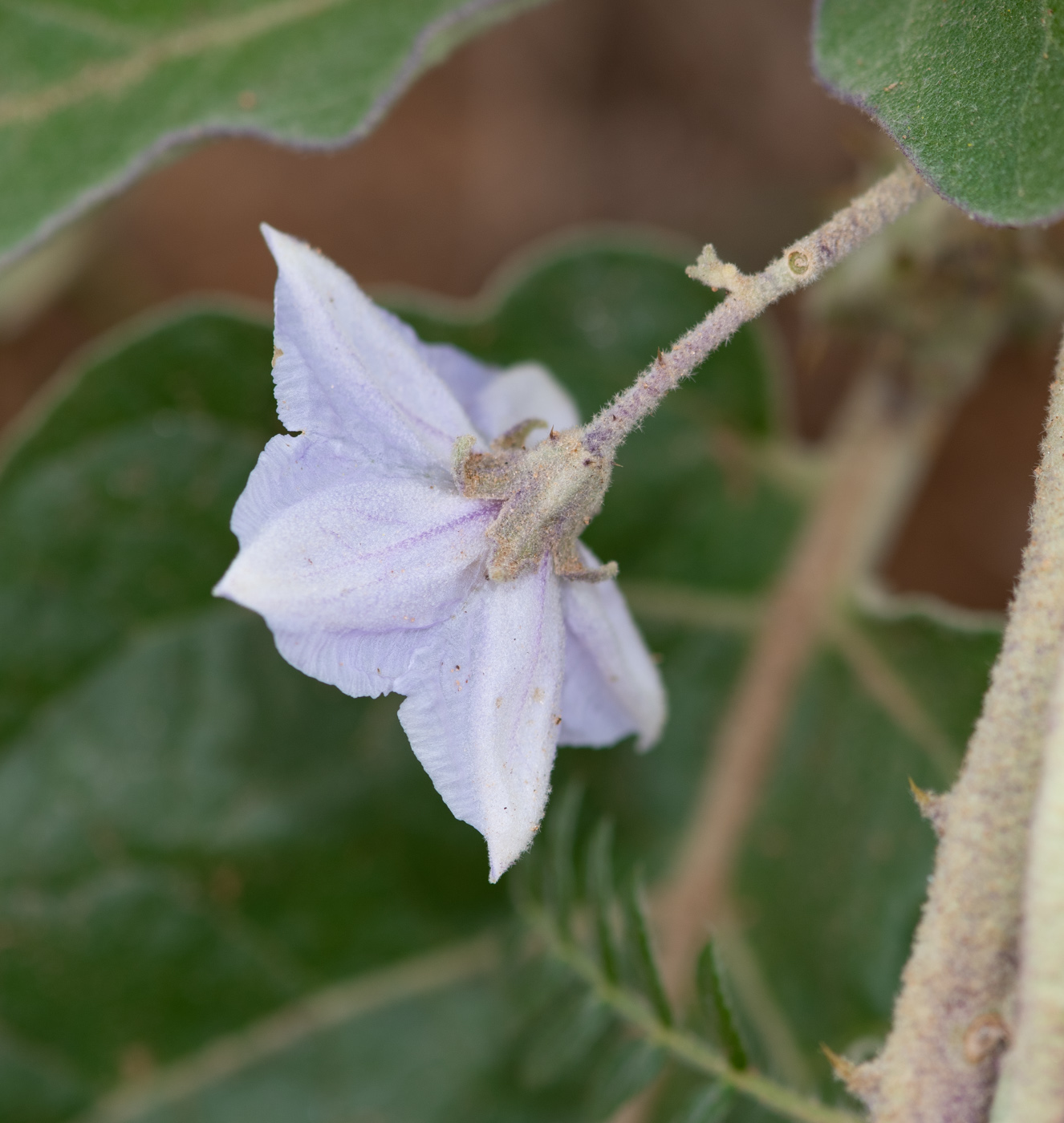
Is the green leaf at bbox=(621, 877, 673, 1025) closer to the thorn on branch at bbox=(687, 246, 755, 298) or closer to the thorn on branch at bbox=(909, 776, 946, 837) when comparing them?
the thorn on branch at bbox=(909, 776, 946, 837)

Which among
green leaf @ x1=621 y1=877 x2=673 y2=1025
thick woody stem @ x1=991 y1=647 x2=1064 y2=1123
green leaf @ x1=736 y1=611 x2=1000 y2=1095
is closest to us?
thick woody stem @ x1=991 y1=647 x2=1064 y2=1123

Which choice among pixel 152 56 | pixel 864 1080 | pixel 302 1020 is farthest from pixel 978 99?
pixel 302 1020

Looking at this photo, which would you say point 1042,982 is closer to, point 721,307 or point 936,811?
point 936,811

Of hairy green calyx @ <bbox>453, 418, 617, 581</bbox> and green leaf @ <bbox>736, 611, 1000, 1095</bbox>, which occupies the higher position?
hairy green calyx @ <bbox>453, 418, 617, 581</bbox>

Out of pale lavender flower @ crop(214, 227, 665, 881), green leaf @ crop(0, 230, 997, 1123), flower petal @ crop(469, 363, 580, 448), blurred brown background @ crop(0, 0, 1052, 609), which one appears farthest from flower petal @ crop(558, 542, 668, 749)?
blurred brown background @ crop(0, 0, 1052, 609)

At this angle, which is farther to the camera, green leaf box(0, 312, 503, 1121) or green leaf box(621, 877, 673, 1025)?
green leaf box(0, 312, 503, 1121)

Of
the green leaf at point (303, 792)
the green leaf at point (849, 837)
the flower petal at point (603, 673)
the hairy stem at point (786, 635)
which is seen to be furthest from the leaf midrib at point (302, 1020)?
the flower petal at point (603, 673)

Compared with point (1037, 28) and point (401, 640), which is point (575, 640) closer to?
point (401, 640)
